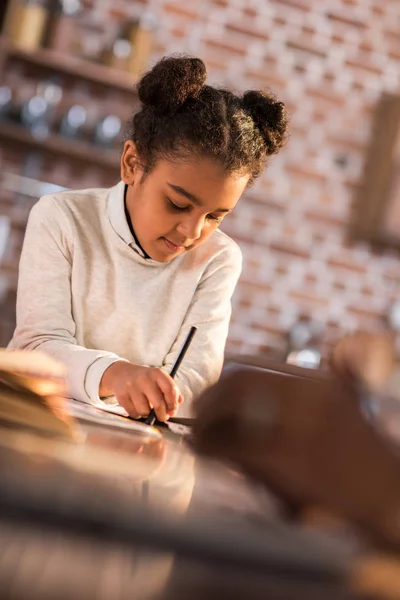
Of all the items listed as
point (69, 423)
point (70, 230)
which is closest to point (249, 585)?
point (69, 423)

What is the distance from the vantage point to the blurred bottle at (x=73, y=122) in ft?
11.9

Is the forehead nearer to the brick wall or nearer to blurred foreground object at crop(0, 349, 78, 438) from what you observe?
blurred foreground object at crop(0, 349, 78, 438)

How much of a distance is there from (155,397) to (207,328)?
57 centimetres

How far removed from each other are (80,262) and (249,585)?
1.27m

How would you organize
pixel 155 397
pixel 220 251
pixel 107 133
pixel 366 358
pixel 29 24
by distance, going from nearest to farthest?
pixel 366 358
pixel 155 397
pixel 220 251
pixel 29 24
pixel 107 133

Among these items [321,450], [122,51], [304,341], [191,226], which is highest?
[122,51]

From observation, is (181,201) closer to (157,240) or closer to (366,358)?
(157,240)

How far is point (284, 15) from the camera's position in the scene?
390cm

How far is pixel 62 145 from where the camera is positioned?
3.56 m

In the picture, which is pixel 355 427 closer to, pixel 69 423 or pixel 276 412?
pixel 276 412

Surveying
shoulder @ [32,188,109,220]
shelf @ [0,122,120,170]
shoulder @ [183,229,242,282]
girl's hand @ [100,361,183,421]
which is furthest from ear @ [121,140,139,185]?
shelf @ [0,122,120,170]

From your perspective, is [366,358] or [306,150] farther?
[306,150]

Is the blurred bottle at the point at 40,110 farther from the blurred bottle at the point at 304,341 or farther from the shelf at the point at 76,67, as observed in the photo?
the blurred bottle at the point at 304,341

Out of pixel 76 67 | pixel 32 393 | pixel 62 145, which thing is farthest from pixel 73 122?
pixel 32 393
